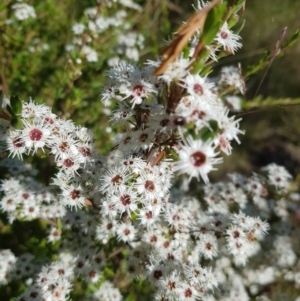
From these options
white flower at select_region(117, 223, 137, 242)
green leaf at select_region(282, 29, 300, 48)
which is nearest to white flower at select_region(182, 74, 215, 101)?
green leaf at select_region(282, 29, 300, 48)

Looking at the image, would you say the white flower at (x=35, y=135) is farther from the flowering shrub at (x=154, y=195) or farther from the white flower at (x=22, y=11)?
the white flower at (x=22, y=11)

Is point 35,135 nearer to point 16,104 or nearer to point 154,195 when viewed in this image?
point 16,104

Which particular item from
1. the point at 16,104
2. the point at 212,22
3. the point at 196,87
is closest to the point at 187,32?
the point at 212,22

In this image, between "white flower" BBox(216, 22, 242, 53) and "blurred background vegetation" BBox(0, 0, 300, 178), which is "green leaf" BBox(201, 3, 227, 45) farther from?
"blurred background vegetation" BBox(0, 0, 300, 178)

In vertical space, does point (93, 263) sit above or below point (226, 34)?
below

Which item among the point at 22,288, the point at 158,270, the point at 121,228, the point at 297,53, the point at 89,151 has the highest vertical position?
the point at 297,53

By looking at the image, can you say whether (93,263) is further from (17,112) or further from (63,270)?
(17,112)

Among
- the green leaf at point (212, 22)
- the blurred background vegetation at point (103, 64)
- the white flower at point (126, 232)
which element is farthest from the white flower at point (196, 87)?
the blurred background vegetation at point (103, 64)

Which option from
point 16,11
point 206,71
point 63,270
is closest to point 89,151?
point 206,71
